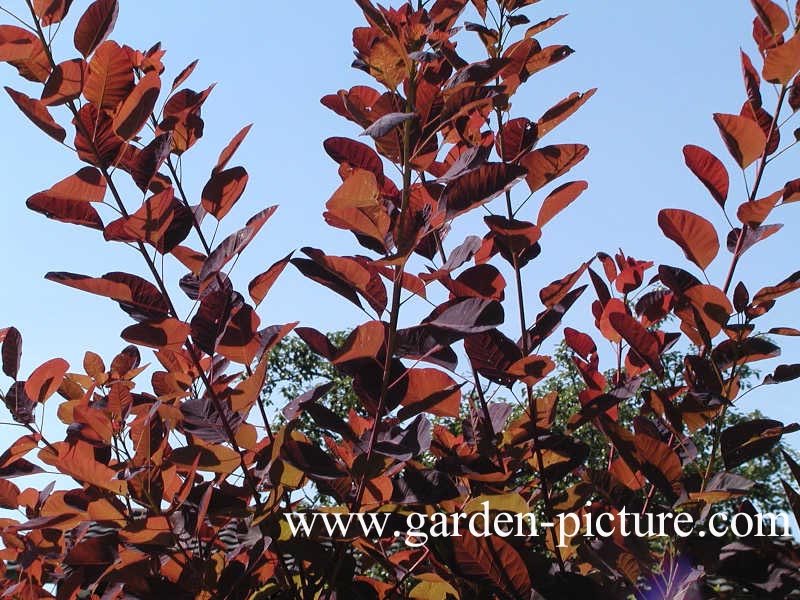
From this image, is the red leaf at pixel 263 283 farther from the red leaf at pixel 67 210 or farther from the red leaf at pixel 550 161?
the red leaf at pixel 550 161

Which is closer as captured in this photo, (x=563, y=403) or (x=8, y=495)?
(x=8, y=495)

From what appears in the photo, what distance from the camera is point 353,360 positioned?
1100mm

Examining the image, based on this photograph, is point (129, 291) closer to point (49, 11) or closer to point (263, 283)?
point (263, 283)

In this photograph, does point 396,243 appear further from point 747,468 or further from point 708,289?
point 747,468

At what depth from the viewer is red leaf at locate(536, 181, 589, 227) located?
1.38 m

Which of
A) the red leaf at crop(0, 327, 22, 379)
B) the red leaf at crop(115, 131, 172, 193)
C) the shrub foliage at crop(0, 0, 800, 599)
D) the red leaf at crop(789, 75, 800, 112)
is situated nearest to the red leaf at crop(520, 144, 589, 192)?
the shrub foliage at crop(0, 0, 800, 599)

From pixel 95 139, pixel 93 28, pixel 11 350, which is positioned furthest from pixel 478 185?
pixel 11 350

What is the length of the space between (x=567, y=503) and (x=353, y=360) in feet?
1.55

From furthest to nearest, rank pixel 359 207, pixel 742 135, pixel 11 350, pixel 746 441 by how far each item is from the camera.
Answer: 1. pixel 11 350
2. pixel 742 135
3. pixel 746 441
4. pixel 359 207

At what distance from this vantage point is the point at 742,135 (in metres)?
1.41

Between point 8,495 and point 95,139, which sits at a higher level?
point 95,139

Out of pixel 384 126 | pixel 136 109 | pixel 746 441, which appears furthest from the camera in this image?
pixel 746 441

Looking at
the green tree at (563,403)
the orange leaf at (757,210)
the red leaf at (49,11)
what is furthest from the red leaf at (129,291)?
the green tree at (563,403)

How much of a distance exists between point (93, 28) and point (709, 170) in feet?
3.25
